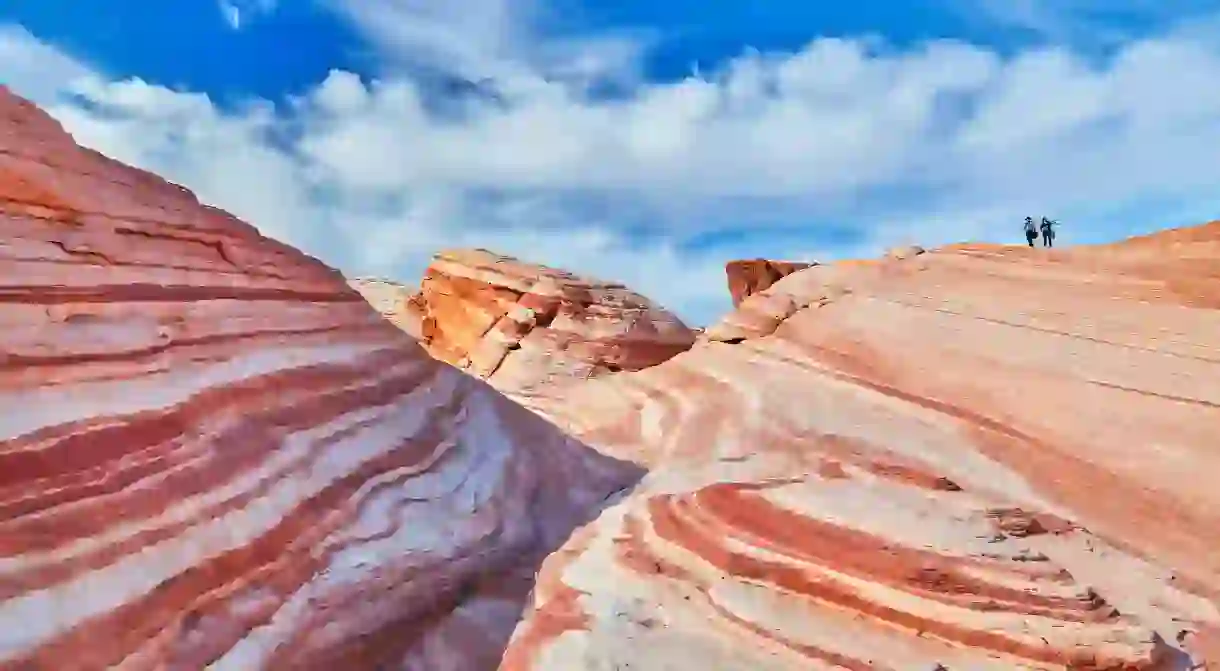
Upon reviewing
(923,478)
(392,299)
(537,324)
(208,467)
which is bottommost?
(923,478)

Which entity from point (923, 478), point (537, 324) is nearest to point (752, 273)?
A: point (537, 324)

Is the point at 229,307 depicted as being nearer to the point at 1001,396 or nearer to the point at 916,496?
the point at 916,496

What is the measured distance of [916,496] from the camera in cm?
633

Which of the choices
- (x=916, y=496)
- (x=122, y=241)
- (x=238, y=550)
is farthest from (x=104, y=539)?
(x=916, y=496)

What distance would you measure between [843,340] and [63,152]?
24.9 feet

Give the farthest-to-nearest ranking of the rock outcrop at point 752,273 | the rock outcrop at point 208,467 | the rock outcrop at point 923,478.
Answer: the rock outcrop at point 752,273, the rock outcrop at point 923,478, the rock outcrop at point 208,467

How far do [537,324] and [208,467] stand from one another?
1413cm

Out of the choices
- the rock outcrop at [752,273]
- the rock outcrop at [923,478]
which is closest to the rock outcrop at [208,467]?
the rock outcrop at [923,478]

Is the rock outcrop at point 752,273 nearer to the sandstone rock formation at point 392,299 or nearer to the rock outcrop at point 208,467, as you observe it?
the sandstone rock formation at point 392,299

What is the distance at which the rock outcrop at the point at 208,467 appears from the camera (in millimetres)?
3848

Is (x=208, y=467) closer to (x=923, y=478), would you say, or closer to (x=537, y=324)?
(x=923, y=478)

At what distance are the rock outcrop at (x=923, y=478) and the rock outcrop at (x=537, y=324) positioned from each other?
4.93m

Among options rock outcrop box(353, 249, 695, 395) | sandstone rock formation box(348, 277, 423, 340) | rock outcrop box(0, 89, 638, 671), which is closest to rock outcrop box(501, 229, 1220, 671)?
rock outcrop box(0, 89, 638, 671)

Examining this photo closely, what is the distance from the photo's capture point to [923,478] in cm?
696
